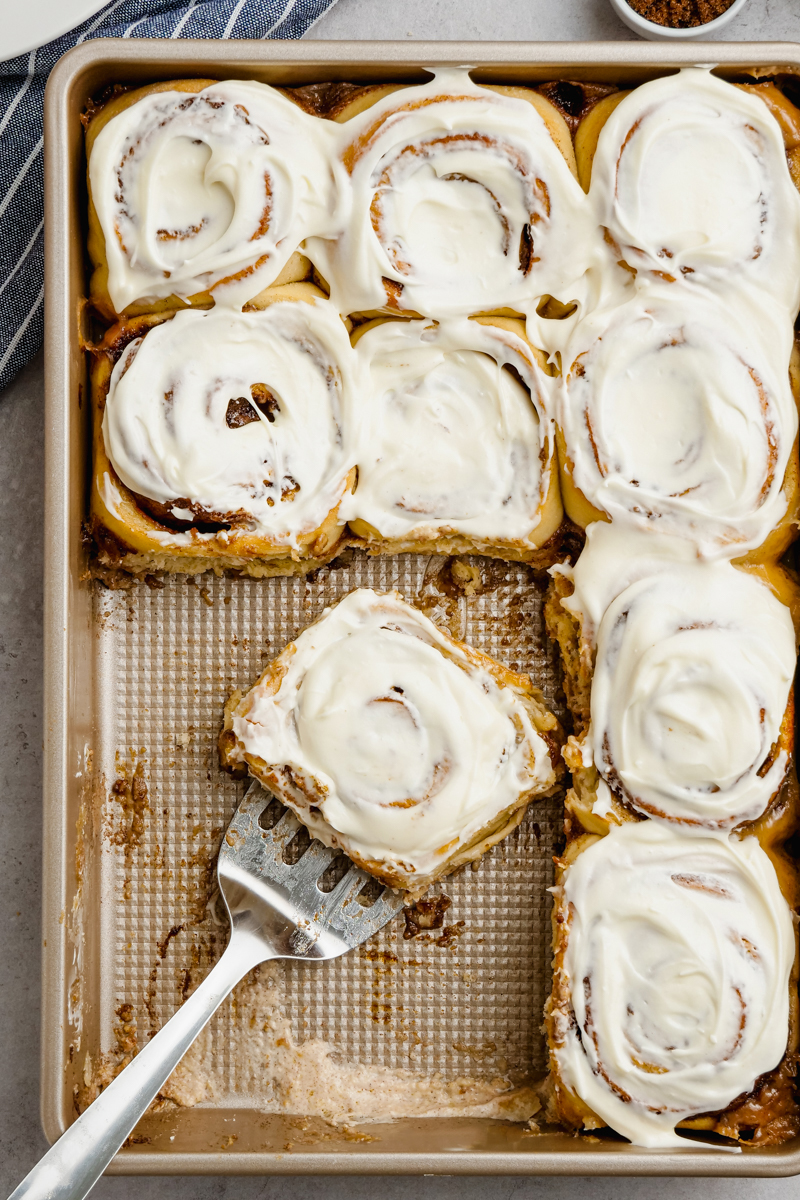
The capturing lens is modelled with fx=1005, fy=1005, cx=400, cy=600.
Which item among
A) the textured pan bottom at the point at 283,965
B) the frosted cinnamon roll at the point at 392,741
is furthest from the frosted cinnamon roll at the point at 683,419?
the frosted cinnamon roll at the point at 392,741

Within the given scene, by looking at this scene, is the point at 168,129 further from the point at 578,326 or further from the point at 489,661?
the point at 489,661

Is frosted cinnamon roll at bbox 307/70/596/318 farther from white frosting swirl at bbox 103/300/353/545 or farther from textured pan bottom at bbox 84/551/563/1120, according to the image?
textured pan bottom at bbox 84/551/563/1120

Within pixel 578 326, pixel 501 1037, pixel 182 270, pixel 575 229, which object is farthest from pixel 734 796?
pixel 182 270

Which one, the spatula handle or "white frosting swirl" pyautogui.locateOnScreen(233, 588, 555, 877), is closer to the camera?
the spatula handle

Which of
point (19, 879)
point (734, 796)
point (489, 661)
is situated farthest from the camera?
point (19, 879)

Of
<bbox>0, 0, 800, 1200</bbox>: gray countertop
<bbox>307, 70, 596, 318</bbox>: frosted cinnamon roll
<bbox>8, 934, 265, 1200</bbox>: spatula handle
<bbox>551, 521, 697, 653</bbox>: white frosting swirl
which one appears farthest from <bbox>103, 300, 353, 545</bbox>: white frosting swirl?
<bbox>8, 934, 265, 1200</bbox>: spatula handle

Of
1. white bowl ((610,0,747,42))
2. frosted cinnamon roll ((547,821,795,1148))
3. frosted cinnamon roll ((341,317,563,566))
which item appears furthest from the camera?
white bowl ((610,0,747,42))
